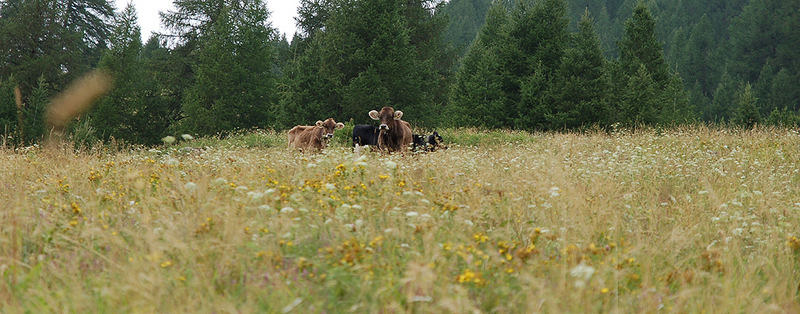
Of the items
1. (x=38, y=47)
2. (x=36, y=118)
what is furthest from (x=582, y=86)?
(x=38, y=47)

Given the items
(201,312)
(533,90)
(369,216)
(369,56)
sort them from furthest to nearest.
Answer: (369,56)
(533,90)
(369,216)
(201,312)

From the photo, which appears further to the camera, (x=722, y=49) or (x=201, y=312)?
(x=722, y=49)

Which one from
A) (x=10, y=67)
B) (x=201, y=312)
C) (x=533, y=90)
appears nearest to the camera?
(x=201, y=312)

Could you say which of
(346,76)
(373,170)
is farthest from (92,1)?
(373,170)

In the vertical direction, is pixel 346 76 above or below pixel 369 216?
above

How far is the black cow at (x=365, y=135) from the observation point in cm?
1658

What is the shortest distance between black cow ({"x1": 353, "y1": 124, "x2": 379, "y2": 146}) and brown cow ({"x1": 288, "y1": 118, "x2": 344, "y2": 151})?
618 millimetres

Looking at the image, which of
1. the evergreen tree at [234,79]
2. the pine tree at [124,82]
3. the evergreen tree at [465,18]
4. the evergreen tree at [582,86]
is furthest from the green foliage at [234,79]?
the evergreen tree at [465,18]

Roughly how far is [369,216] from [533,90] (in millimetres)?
23158

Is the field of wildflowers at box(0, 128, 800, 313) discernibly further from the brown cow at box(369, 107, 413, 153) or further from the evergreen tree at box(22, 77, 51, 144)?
the evergreen tree at box(22, 77, 51, 144)

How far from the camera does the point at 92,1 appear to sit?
41.7m

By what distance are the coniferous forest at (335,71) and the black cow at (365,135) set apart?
1095 centimetres

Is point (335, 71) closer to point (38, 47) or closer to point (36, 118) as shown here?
point (36, 118)

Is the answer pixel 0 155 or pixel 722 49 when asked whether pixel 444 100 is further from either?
pixel 722 49
